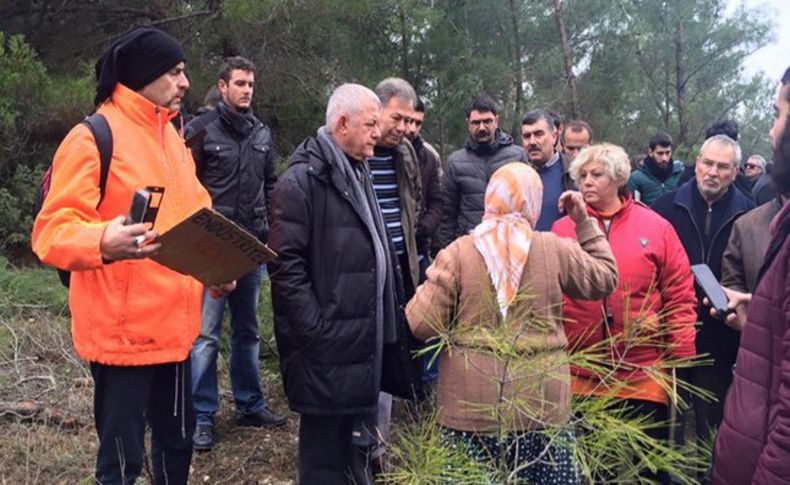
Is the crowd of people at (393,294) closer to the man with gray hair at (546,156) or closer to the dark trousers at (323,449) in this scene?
Answer: the dark trousers at (323,449)

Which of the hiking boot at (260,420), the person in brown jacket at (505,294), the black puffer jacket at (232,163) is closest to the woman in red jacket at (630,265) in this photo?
the person in brown jacket at (505,294)

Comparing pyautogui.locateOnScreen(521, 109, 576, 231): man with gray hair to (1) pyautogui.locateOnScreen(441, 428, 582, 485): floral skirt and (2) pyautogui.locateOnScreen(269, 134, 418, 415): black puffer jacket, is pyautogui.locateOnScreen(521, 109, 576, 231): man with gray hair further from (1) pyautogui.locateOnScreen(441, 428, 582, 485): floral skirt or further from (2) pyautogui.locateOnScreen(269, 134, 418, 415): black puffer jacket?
(1) pyautogui.locateOnScreen(441, 428, 582, 485): floral skirt

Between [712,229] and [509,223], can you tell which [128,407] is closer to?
[509,223]

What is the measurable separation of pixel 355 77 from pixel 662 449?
7.48 metres

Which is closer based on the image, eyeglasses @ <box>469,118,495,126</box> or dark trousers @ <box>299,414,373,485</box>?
dark trousers @ <box>299,414,373,485</box>

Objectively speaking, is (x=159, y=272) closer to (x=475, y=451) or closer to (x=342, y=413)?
(x=342, y=413)

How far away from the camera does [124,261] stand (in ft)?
7.78

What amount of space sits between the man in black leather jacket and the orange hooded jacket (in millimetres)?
1352

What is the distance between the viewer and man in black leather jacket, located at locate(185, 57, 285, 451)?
391 cm

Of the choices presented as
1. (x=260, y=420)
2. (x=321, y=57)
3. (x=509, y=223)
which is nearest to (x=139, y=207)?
(x=509, y=223)

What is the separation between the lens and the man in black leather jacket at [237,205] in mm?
3910

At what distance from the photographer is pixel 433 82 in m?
10.1

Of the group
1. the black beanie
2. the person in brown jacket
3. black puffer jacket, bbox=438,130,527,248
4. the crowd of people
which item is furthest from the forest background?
the person in brown jacket

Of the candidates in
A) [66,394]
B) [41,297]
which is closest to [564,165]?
[66,394]
